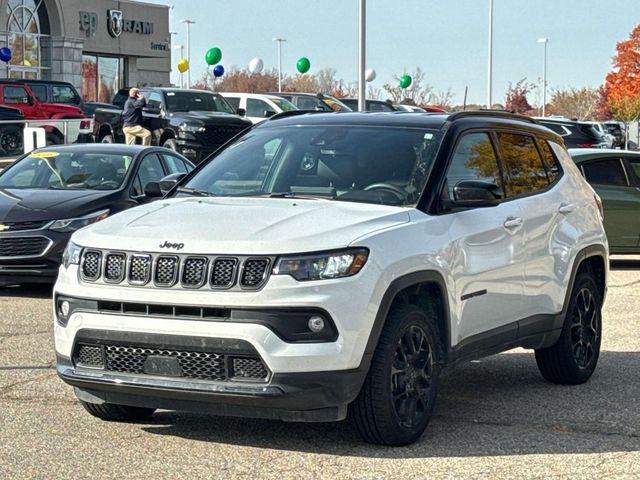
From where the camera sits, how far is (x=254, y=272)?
5867mm

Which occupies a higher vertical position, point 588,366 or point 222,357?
point 222,357

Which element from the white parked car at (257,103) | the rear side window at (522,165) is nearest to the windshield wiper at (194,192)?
the rear side window at (522,165)

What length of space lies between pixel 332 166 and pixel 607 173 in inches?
431

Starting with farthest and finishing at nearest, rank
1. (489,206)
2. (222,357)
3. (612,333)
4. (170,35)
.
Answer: (170,35) → (612,333) → (489,206) → (222,357)

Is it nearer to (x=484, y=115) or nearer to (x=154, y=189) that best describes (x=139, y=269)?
(x=154, y=189)

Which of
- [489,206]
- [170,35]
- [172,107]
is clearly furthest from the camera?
[170,35]

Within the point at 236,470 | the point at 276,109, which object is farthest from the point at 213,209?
the point at 276,109

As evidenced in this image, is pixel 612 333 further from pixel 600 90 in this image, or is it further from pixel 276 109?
pixel 600 90

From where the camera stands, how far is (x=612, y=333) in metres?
11.0

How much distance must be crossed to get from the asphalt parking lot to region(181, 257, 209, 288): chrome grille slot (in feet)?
2.85

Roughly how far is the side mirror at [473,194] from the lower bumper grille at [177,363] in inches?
65.4

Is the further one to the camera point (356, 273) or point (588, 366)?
point (588, 366)

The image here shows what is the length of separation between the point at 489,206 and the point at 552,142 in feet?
6.09

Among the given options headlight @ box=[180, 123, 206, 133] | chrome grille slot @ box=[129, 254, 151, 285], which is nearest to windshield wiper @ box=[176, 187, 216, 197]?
chrome grille slot @ box=[129, 254, 151, 285]
